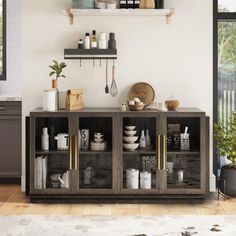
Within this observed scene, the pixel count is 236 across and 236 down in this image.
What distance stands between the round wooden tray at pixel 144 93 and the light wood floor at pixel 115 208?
1.01 metres

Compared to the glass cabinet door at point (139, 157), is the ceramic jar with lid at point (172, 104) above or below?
above

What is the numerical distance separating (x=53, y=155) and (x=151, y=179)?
897mm

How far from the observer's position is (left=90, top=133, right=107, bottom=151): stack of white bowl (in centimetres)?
531

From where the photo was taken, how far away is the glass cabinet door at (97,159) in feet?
17.3

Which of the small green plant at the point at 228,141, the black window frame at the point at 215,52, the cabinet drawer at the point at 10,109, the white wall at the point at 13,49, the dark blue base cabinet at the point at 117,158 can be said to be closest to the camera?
the dark blue base cabinet at the point at 117,158

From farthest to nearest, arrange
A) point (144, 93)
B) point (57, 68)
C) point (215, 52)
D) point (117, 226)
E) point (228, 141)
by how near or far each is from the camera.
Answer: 1. point (215, 52)
2. point (144, 93)
3. point (57, 68)
4. point (228, 141)
5. point (117, 226)

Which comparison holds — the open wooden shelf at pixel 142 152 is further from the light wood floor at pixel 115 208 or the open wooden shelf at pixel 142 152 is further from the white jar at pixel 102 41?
the white jar at pixel 102 41

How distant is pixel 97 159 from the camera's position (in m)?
5.29

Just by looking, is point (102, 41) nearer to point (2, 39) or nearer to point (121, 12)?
point (121, 12)

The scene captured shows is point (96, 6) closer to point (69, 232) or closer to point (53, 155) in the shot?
point (53, 155)

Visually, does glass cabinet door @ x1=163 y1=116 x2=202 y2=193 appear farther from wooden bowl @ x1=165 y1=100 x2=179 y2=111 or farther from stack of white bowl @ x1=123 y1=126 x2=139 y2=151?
stack of white bowl @ x1=123 y1=126 x2=139 y2=151

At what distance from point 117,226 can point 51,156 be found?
3.65 feet

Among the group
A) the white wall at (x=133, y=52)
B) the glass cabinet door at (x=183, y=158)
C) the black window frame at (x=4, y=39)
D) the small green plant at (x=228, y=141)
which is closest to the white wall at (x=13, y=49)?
the black window frame at (x=4, y=39)

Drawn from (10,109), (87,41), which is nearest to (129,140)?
(87,41)
